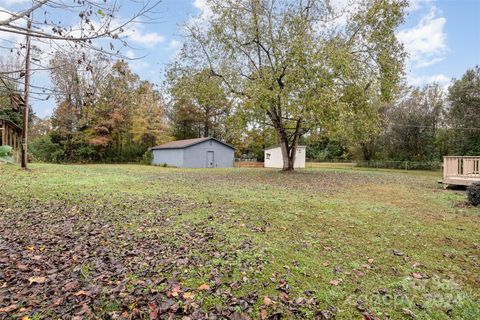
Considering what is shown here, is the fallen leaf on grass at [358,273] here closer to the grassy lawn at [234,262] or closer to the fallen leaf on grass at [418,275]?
the grassy lawn at [234,262]

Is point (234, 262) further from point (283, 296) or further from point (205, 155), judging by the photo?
point (205, 155)

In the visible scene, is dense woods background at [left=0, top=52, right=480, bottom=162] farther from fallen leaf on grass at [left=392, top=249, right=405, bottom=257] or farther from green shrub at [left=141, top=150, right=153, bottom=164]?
fallen leaf on grass at [left=392, top=249, right=405, bottom=257]

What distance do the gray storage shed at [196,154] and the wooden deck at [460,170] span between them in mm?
19593

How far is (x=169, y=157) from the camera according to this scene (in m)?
27.2

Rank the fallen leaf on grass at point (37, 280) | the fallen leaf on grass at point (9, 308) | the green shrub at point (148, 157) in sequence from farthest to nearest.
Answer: the green shrub at point (148, 157) < the fallen leaf on grass at point (37, 280) < the fallen leaf on grass at point (9, 308)

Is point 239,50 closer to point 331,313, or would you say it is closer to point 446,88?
point 331,313

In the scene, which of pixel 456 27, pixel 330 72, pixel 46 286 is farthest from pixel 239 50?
pixel 46 286

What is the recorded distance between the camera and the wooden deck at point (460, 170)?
10.2 m

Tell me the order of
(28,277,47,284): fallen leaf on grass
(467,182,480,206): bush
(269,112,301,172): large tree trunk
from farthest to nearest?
(269,112,301,172): large tree trunk, (467,182,480,206): bush, (28,277,47,284): fallen leaf on grass

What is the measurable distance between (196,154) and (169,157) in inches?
114

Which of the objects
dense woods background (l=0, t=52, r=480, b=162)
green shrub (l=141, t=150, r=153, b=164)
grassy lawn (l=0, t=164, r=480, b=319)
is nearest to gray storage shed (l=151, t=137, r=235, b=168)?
green shrub (l=141, t=150, r=153, b=164)

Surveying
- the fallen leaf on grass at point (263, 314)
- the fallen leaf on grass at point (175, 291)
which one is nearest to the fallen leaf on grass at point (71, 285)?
the fallen leaf on grass at point (175, 291)

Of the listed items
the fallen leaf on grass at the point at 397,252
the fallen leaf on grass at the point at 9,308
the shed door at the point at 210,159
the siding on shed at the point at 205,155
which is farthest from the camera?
the shed door at the point at 210,159

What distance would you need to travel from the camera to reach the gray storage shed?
25.8 meters
